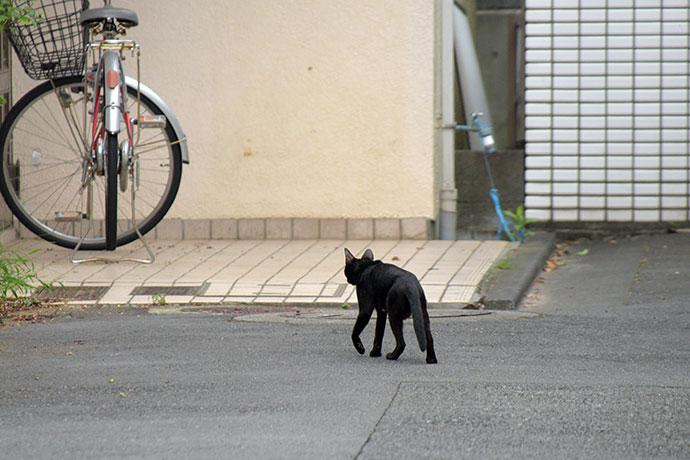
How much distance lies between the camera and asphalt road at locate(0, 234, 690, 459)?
3213mm

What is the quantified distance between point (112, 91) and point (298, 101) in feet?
5.79

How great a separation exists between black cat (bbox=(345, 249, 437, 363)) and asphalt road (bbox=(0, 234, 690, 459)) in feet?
0.32

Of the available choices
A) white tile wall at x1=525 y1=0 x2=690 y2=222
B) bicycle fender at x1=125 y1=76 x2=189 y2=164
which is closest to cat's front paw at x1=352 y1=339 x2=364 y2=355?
bicycle fender at x1=125 y1=76 x2=189 y2=164

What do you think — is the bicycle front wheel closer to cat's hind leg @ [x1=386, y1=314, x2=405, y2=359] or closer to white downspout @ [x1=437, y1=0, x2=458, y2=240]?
white downspout @ [x1=437, y1=0, x2=458, y2=240]

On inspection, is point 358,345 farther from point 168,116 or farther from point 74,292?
point 168,116

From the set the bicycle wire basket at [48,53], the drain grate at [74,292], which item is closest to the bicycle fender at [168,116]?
the bicycle wire basket at [48,53]

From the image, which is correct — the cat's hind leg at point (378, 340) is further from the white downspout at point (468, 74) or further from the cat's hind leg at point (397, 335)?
the white downspout at point (468, 74)

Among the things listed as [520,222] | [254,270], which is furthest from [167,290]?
Result: [520,222]

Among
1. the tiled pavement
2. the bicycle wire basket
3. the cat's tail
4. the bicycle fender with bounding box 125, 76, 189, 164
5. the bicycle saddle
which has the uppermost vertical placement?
the bicycle saddle

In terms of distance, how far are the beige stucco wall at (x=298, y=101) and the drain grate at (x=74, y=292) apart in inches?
78.0

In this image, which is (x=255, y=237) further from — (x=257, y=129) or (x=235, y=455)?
(x=235, y=455)

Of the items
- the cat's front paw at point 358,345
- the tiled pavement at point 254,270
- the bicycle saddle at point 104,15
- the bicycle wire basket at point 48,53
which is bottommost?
the tiled pavement at point 254,270

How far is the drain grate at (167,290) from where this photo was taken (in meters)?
6.16

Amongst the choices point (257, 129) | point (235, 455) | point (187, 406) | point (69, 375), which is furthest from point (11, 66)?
point (235, 455)
